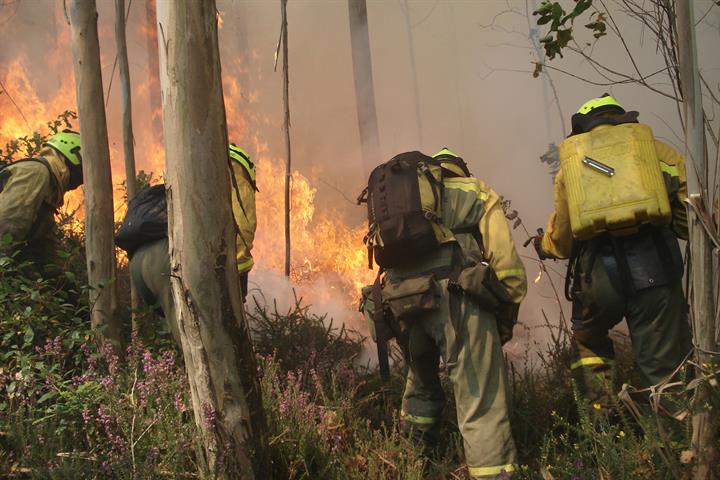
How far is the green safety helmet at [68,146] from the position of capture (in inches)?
168

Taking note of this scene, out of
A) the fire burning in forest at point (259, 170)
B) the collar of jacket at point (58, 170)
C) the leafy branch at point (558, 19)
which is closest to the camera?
the leafy branch at point (558, 19)

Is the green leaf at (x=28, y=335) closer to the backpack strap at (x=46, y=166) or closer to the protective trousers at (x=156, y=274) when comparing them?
the protective trousers at (x=156, y=274)

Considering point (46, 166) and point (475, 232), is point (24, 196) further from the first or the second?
point (475, 232)

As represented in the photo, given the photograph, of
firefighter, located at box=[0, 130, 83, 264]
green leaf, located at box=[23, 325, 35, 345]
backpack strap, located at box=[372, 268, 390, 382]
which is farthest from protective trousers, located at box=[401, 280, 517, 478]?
firefighter, located at box=[0, 130, 83, 264]

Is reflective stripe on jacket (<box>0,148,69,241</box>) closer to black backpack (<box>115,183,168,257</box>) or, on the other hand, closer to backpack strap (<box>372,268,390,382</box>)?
black backpack (<box>115,183,168,257</box>)

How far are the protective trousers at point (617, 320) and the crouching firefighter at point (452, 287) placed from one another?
0.57m

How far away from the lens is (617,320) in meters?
3.30

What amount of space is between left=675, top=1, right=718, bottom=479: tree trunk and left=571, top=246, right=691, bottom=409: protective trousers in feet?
2.54

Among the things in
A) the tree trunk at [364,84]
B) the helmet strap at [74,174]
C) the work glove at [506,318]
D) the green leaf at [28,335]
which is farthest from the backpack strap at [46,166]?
the tree trunk at [364,84]

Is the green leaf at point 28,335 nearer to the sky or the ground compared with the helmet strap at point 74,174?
nearer to the ground

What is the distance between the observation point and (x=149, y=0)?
993 centimetres

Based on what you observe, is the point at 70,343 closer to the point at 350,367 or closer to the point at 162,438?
the point at 162,438

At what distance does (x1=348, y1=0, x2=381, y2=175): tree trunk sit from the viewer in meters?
7.95

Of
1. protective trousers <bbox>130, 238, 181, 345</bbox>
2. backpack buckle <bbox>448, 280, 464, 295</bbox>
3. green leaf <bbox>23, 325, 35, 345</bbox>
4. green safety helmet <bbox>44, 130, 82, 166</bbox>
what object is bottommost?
green leaf <bbox>23, 325, 35, 345</bbox>
